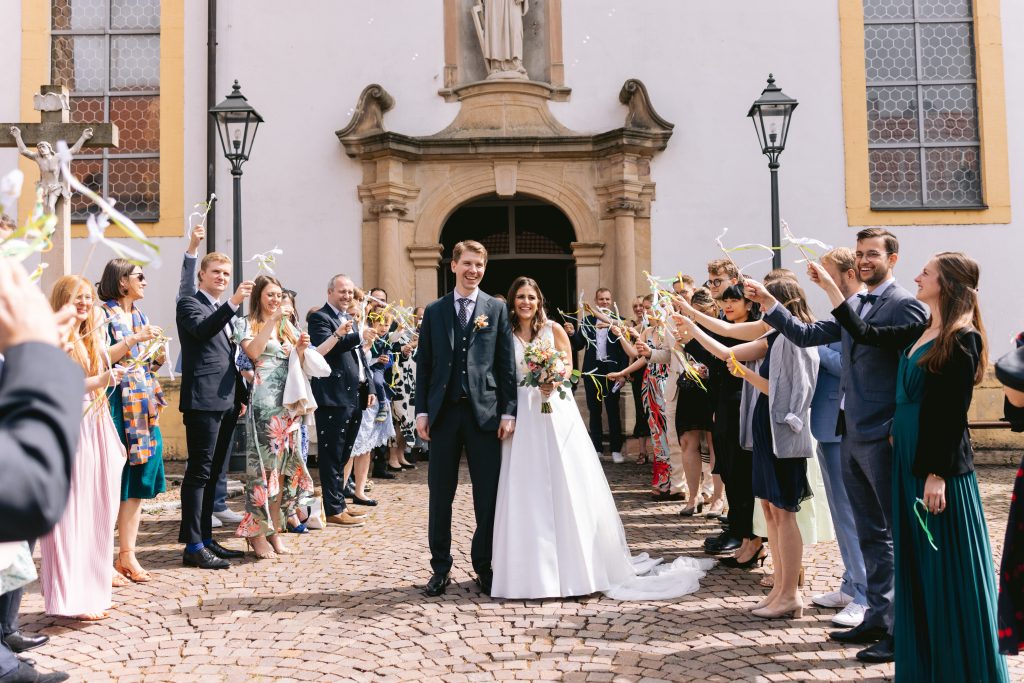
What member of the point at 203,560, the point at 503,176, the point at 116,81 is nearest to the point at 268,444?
the point at 203,560

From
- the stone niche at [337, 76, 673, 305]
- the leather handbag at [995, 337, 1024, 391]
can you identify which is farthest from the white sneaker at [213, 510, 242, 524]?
the leather handbag at [995, 337, 1024, 391]

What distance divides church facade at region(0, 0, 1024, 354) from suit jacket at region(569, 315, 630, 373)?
3.83 ft

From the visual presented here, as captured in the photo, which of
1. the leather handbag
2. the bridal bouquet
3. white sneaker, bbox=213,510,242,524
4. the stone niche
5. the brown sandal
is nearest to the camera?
the leather handbag

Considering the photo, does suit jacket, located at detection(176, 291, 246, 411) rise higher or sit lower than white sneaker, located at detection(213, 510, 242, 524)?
higher

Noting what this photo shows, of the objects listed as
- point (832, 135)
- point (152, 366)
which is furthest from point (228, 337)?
point (832, 135)

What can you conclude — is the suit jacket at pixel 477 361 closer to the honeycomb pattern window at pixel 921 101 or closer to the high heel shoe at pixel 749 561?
the high heel shoe at pixel 749 561

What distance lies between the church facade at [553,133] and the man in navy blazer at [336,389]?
4834 millimetres

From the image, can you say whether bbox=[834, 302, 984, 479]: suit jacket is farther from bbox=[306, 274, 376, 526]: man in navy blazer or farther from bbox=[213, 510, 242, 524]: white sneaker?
bbox=[213, 510, 242, 524]: white sneaker

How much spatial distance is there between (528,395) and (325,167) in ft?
26.6

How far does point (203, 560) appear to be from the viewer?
18.9 ft

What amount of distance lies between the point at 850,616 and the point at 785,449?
90cm

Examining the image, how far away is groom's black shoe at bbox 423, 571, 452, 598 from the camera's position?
5.03m

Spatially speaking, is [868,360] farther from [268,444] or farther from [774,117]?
[774,117]

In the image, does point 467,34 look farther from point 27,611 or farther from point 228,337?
point 27,611
